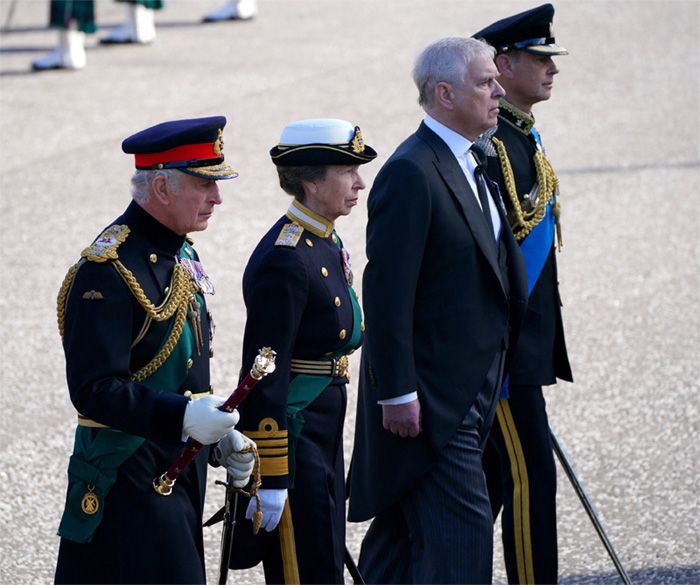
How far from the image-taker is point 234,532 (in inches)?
158

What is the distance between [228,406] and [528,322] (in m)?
1.53

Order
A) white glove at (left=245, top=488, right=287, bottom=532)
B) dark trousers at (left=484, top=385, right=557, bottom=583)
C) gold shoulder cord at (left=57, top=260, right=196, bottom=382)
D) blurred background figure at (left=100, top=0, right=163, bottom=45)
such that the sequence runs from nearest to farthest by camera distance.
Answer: gold shoulder cord at (left=57, top=260, right=196, bottom=382) → white glove at (left=245, top=488, right=287, bottom=532) → dark trousers at (left=484, top=385, right=557, bottom=583) → blurred background figure at (left=100, top=0, right=163, bottom=45)

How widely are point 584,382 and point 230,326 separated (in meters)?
1.85

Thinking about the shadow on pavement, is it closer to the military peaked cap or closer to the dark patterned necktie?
the dark patterned necktie

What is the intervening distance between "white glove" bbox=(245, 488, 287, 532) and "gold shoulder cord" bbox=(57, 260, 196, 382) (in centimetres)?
52

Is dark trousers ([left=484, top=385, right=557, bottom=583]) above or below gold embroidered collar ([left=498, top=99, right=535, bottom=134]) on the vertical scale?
below

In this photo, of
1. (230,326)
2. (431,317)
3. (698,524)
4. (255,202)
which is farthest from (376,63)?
(431,317)

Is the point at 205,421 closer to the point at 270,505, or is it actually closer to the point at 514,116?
the point at 270,505

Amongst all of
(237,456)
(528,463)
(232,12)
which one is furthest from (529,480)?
(232,12)

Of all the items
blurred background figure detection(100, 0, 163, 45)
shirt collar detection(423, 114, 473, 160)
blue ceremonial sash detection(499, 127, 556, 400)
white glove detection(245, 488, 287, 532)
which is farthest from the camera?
blurred background figure detection(100, 0, 163, 45)

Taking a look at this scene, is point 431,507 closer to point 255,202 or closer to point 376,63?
point 255,202

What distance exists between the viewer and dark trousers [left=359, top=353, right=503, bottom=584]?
Result: 154 inches

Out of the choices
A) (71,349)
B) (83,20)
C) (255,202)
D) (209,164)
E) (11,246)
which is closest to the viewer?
(71,349)

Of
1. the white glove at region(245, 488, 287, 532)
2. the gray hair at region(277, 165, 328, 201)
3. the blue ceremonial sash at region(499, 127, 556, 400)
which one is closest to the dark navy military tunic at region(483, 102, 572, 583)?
the blue ceremonial sash at region(499, 127, 556, 400)
